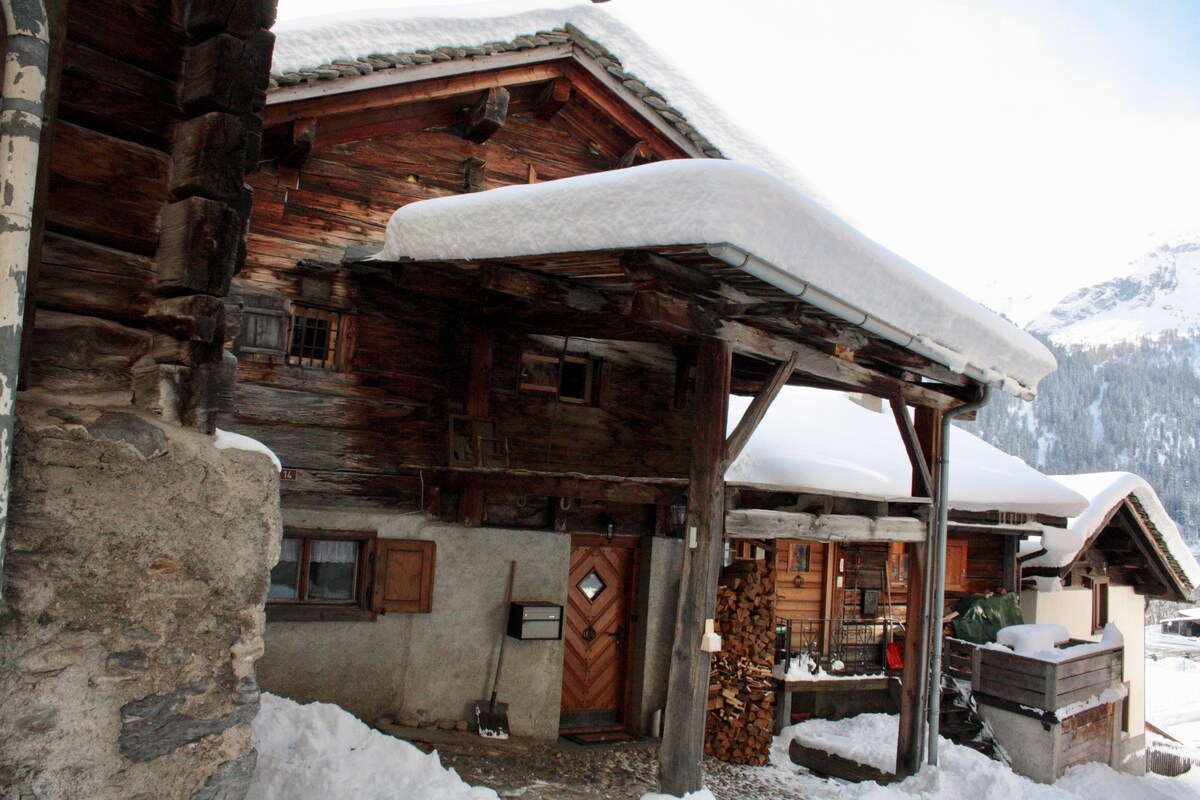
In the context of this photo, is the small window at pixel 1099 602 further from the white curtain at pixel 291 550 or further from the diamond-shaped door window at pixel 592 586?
the white curtain at pixel 291 550

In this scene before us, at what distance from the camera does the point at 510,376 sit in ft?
29.1

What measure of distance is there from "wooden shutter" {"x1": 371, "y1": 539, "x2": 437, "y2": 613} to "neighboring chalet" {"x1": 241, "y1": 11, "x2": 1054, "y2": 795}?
0.02m

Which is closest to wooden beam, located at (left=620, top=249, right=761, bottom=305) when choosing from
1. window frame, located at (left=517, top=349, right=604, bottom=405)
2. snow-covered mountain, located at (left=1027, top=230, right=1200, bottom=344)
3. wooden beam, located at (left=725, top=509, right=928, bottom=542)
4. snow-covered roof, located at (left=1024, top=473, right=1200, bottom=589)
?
wooden beam, located at (left=725, top=509, right=928, bottom=542)

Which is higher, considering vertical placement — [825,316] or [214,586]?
[825,316]

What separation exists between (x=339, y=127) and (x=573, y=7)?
2948mm

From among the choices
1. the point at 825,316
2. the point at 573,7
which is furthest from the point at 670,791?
the point at 573,7

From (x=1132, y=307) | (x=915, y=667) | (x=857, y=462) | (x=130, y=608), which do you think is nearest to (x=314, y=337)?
(x=130, y=608)

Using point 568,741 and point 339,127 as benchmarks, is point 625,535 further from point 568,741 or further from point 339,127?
point 339,127

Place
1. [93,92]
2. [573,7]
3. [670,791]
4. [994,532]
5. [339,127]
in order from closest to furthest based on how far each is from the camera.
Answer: [93,92] < [670,791] < [339,127] < [573,7] < [994,532]

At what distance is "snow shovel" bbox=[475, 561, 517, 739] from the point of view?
8.34 meters

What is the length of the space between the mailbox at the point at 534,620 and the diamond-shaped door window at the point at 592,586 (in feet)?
2.83

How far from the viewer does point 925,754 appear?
908 cm

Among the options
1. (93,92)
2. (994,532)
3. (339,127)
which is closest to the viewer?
(93,92)

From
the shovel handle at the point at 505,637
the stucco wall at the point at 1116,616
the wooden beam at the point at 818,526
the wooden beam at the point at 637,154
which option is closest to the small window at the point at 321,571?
the shovel handle at the point at 505,637
